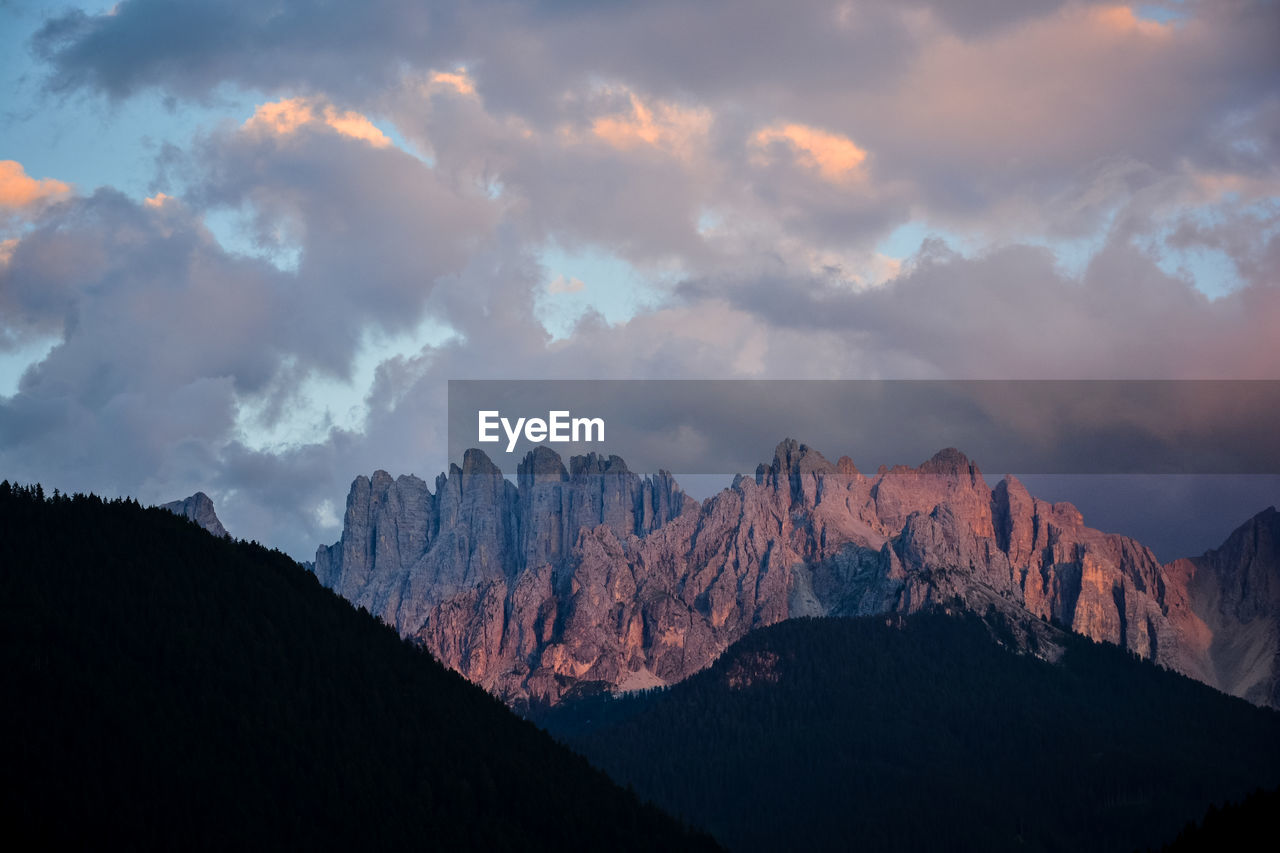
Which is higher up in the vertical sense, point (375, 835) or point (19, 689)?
point (19, 689)

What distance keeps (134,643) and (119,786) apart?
25.9 metres

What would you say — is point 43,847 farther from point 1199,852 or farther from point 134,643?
point 1199,852

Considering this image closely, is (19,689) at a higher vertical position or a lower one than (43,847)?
higher

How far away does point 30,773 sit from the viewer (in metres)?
173

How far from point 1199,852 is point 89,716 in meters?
125

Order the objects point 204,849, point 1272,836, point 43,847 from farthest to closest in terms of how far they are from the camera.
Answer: point 1272,836, point 204,849, point 43,847

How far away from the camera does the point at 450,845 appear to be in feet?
653

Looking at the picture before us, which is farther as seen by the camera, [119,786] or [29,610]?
[29,610]

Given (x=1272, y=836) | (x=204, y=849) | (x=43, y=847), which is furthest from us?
(x=1272, y=836)

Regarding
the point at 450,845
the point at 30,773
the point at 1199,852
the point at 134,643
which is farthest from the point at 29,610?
the point at 1199,852

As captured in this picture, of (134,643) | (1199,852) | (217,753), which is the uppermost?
(134,643)

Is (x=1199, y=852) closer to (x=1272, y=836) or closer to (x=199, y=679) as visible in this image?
(x=1272, y=836)

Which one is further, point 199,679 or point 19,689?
point 199,679

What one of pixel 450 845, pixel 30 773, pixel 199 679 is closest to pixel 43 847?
pixel 30 773
